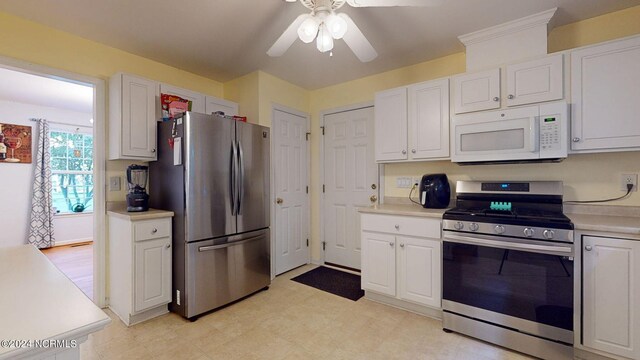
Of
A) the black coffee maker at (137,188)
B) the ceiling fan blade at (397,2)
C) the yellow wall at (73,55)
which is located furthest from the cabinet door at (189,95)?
the ceiling fan blade at (397,2)

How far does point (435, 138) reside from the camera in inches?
97.6

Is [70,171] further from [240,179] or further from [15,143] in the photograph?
[240,179]

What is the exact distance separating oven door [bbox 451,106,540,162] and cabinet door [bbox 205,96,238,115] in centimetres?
241

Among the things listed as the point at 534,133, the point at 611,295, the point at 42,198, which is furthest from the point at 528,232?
the point at 42,198

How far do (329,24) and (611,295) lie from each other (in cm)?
228

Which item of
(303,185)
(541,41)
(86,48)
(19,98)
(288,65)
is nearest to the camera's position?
(541,41)

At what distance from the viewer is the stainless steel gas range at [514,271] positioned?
5.70ft

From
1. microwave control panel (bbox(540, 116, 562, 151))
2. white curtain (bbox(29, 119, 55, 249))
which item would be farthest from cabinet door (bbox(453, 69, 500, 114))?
white curtain (bbox(29, 119, 55, 249))

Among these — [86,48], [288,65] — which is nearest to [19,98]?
[86,48]

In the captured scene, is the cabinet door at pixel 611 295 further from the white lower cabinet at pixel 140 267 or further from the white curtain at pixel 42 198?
the white curtain at pixel 42 198

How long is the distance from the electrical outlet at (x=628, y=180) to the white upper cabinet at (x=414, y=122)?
118cm

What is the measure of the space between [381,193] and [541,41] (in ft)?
6.21

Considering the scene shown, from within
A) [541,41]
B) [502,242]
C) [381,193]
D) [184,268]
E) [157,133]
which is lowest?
[184,268]

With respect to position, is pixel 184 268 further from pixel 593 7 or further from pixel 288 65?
pixel 593 7
